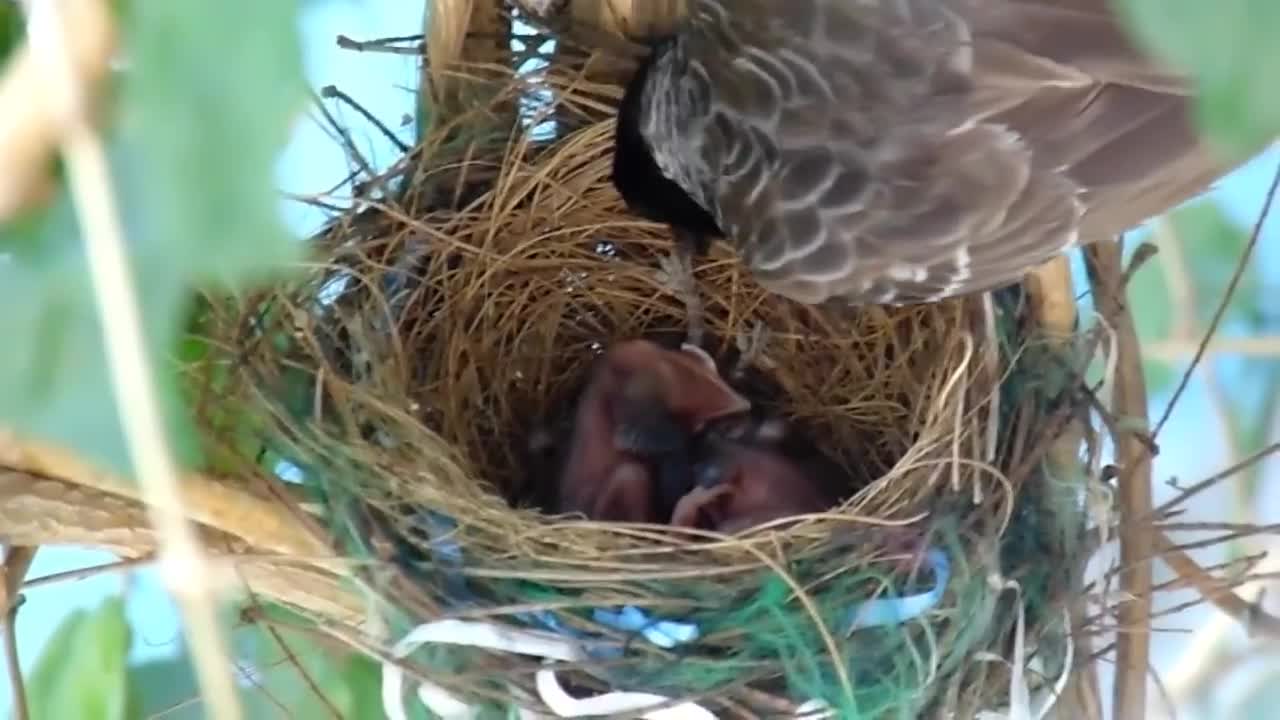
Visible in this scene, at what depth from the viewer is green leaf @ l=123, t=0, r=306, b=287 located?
0.81 ft

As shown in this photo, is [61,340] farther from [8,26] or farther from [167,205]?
[8,26]

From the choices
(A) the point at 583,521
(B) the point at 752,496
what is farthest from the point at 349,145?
(B) the point at 752,496

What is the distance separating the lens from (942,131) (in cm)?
88

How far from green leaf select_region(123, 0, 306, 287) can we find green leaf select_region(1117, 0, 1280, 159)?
5.9 inches

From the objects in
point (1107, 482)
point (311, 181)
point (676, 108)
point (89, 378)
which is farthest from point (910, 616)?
point (89, 378)

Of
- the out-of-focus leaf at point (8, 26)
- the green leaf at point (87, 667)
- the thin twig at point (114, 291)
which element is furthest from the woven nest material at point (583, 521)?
the thin twig at point (114, 291)

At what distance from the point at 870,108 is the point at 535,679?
0.43 metres

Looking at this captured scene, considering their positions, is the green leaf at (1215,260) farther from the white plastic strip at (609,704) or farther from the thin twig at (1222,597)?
the white plastic strip at (609,704)

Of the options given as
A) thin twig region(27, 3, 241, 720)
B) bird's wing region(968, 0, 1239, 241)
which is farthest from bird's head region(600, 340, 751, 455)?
thin twig region(27, 3, 241, 720)

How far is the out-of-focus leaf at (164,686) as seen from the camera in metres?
0.91

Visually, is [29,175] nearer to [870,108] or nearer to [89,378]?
[89,378]

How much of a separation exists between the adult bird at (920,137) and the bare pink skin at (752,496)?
0.23 m

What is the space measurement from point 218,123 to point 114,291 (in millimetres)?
40

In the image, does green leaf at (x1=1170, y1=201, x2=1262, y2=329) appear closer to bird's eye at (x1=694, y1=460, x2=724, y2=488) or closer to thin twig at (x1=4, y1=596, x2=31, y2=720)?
bird's eye at (x1=694, y1=460, x2=724, y2=488)
